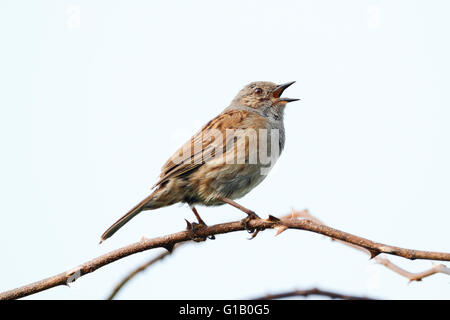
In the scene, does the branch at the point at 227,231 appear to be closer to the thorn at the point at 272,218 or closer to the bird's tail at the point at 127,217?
the thorn at the point at 272,218

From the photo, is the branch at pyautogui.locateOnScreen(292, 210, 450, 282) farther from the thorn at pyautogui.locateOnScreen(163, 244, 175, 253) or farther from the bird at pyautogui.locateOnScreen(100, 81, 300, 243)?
the bird at pyautogui.locateOnScreen(100, 81, 300, 243)

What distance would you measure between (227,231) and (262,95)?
341 cm

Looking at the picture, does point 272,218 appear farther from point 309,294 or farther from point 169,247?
point 169,247

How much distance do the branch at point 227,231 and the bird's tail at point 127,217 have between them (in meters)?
0.92

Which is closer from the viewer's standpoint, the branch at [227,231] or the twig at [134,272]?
the branch at [227,231]

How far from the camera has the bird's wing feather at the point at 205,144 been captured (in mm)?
5590

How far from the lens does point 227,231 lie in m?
4.20

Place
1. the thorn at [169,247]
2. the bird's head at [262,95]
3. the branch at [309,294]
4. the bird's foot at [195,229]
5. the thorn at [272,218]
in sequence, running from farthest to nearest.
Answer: the bird's head at [262,95]
the bird's foot at [195,229]
the thorn at [169,247]
the thorn at [272,218]
the branch at [309,294]

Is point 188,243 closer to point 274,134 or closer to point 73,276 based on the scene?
point 73,276

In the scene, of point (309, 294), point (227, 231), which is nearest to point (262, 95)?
point (227, 231)

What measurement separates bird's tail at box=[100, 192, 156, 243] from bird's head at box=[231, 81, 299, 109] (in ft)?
7.70

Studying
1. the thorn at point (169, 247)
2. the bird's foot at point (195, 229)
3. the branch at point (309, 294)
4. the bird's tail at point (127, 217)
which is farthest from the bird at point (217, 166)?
the branch at point (309, 294)
